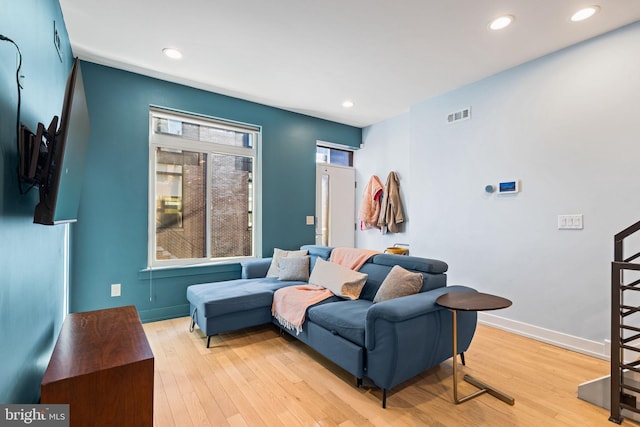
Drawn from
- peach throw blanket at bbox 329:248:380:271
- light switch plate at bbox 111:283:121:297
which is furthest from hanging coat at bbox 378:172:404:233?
light switch plate at bbox 111:283:121:297

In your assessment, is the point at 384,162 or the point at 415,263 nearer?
the point at 415,263

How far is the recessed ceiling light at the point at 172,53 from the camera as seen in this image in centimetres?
284

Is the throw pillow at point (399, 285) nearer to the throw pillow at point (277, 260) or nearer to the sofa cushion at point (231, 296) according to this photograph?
the sofa cushion at point (231, 296)

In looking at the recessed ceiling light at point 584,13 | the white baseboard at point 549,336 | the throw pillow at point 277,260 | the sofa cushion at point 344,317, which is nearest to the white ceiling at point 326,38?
the recessed ceiling light at point 584,13

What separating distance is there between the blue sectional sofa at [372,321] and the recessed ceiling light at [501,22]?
2.03 metres

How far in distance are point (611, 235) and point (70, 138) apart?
3854 millimetres

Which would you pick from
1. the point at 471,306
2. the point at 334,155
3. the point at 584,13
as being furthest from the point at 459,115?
the point at 471,306

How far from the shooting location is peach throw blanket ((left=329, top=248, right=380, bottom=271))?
9.91 ft

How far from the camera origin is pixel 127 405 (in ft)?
4.18

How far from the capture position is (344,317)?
220cm

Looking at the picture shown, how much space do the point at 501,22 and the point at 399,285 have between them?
2.30 meters

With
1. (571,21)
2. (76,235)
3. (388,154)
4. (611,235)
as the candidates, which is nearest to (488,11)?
(571,21)

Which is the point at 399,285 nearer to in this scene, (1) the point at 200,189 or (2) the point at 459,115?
(2) the point at 459,115

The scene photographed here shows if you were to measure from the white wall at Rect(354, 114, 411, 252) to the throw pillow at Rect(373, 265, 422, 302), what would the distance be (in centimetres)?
220
